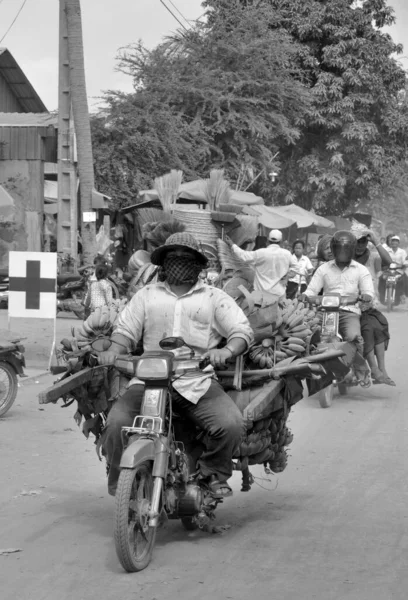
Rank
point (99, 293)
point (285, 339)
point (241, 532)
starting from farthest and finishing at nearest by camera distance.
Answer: point (99, 293) < point (285, 339) < point (241, 532)

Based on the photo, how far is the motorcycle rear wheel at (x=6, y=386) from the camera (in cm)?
1016

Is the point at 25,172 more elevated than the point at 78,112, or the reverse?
the point at 78,112

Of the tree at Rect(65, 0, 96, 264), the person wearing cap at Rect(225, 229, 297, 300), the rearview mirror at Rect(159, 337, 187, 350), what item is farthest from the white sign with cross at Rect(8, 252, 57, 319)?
the rearview mirror at Rect(159, 337, 187, 350)

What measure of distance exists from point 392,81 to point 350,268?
28768 mm

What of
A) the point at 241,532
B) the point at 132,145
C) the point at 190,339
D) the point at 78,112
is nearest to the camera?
the point at 190,339

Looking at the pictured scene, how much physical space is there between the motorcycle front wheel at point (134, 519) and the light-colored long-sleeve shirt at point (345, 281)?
21.4ft

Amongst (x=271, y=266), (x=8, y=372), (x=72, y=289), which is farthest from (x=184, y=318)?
(x=72, y=289)

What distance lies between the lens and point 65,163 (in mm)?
18703

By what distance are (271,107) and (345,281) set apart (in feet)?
76.6

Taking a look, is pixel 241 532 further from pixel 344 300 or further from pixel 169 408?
pixel 344 300

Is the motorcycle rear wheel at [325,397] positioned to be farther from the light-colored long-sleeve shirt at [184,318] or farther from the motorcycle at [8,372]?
the light-colored long-sleeve shirt at [184,318]

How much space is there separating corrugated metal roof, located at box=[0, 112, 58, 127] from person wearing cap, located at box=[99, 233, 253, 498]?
68.6 feet

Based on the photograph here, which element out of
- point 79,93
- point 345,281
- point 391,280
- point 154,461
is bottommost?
point 391,280

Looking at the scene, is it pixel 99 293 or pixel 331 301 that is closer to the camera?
pixel 331 301
